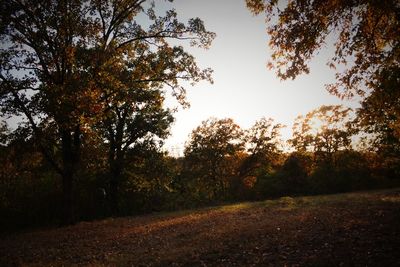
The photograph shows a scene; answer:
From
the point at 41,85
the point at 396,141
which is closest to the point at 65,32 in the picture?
the point at 41,85

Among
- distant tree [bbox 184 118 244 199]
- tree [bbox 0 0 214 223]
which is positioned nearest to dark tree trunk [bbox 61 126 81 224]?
tree [bbox 0 0 214 223]

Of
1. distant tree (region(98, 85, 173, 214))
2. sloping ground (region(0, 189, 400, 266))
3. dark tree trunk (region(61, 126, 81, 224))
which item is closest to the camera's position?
sloping ground (region(0, 189, 400, 266))

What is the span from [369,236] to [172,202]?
35.5 meters

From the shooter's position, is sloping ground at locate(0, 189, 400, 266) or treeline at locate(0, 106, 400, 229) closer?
sloping ground at locate(0, 189, 400, 266)

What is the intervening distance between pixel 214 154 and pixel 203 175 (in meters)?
3.52

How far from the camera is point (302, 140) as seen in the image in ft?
189

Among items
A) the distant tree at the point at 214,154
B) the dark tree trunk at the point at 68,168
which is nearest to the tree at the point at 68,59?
the dark tree trunk at the point at 68,168

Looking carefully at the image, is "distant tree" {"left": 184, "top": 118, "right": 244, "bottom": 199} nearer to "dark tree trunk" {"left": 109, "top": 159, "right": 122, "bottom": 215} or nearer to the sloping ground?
"dark tree trunk" {"left": 109, "top": 159, "right": 122, "bottom": 215}

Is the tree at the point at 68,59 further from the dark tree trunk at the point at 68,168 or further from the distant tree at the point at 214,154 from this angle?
the distant tree at the point at 214,154

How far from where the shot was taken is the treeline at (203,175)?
38.1m

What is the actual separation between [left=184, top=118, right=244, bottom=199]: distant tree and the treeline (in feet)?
0.48

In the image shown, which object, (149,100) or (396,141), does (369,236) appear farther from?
(396,141)

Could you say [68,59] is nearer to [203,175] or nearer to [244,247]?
[244,247]

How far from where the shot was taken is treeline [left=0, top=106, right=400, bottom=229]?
38094mm
